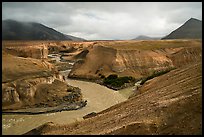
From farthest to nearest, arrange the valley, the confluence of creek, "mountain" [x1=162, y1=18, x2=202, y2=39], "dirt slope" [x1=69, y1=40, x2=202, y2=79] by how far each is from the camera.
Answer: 1. "mountain" [x1=162, y1=18, x2=202, y2=39]
2. "dirt slope" [x1=69, y1=40, x2=202, y2=79]
3. the confluence of creek
4. the valley

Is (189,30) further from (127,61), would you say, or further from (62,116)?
(62,116)

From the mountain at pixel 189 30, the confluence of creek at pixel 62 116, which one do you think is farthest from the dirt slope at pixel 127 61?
the mountain at pixel 189 30

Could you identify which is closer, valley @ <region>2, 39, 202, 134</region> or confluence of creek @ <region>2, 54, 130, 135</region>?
valley @ <region>2, 39, 202, 134</region>

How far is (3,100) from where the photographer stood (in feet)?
93.4

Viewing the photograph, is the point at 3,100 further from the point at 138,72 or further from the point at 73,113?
the point at 138,72

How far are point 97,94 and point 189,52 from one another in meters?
28.6

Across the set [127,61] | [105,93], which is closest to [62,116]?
[105,93]

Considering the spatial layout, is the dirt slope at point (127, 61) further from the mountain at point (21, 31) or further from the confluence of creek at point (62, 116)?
the mountain at point (21, 31)

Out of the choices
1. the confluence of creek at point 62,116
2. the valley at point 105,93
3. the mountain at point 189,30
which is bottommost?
the confluence of creek at point 62,116

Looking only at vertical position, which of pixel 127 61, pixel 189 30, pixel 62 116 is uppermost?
pixel 189 30

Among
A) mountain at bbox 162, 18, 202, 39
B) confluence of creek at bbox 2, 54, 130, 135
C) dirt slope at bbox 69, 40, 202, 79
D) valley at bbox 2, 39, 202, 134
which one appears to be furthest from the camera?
mountain at bbox 162, 18, 202, 39

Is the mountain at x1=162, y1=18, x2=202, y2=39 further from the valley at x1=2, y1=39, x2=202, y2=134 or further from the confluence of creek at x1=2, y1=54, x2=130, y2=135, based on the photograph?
the confluence of creek at x1=2, y1=54, x2=130, y2=135

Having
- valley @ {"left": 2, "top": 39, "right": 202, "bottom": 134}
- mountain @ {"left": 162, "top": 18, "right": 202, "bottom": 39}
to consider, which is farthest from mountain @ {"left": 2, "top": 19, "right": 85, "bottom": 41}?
valley @ {"left": 2, "top": 39, "right": 202, "bottom": 134}

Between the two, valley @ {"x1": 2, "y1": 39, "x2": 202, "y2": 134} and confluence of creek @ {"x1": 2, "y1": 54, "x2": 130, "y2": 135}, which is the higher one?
valley @ {"x1": 2, "y1": 39, "x2": 202, "y2": 134}
